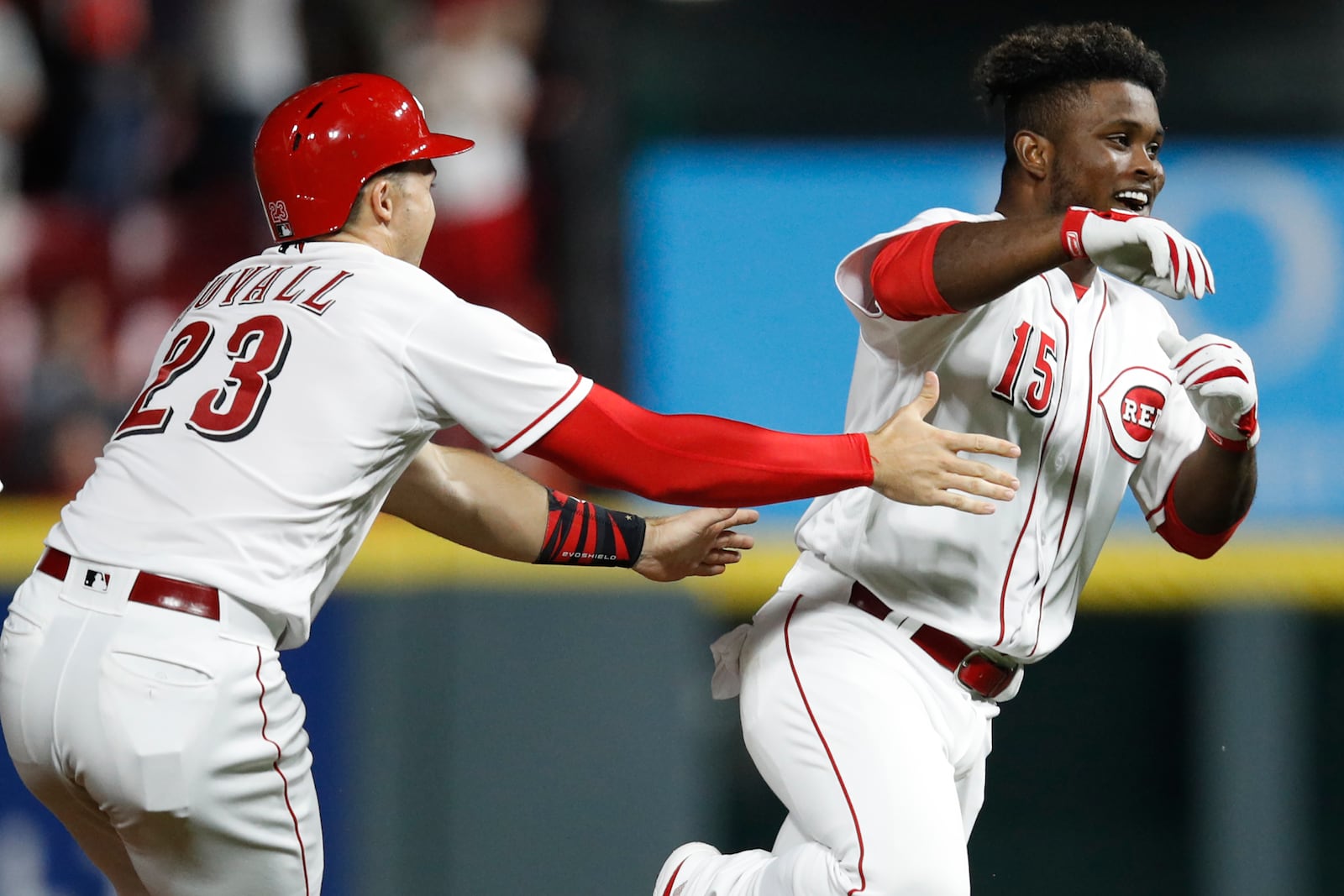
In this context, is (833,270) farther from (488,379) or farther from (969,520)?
(488,379)

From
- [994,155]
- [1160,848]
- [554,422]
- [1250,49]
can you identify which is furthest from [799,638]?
[1250,49]

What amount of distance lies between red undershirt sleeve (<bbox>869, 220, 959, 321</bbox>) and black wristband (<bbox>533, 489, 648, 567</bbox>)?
26.8 inches

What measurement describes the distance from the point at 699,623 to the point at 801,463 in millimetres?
2259

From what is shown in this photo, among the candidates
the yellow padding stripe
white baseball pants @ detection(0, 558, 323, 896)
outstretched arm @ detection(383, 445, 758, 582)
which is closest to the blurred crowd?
the yellow padding stripe

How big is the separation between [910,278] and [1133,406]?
61cm

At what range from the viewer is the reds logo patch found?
2875 millimetres

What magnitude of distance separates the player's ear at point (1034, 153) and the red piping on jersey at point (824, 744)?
84cm

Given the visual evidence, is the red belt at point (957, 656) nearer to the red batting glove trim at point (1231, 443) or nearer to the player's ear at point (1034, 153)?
the red batting glove trim at point (1231, 443)

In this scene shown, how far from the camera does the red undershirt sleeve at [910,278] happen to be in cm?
250

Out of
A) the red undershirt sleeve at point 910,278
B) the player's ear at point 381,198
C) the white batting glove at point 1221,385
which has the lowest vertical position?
the white batting glove at point 1221,385

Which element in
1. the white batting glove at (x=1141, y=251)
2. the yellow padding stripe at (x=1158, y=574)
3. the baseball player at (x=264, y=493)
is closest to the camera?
the white batting glove at (x=1141, y=251)

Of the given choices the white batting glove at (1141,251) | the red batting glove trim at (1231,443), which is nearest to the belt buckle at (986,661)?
the red batting glove trim at (1231,443)

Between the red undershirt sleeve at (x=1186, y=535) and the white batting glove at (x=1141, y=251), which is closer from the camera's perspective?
the white batting glove at (x=1141, y=251)

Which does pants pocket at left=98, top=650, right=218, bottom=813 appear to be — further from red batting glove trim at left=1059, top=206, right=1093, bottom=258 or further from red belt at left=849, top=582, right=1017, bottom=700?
red batting glove trim at left=1059, top=206, right=1093, bottom=258
